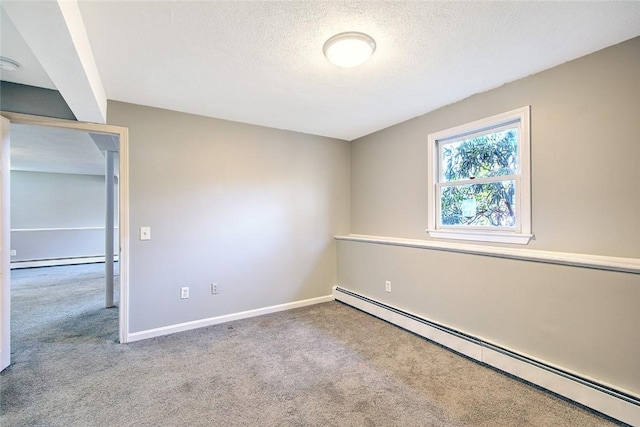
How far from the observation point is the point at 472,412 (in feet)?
5.97

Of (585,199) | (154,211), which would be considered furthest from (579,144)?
(154,211)

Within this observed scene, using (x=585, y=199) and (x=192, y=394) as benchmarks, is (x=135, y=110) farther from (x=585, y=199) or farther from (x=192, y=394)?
(x=585, y=199)

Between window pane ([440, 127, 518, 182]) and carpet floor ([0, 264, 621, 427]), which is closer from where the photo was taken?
carpet floor ([0, 264, 621, 427])

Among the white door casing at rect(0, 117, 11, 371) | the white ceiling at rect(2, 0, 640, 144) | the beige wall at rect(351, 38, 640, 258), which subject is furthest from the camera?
the white door casing at rect(0, 117, 11, 371)

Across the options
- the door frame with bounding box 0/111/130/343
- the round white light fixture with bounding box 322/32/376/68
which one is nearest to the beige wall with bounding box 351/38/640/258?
the round white light fixture with bounding box 322/32/376/68

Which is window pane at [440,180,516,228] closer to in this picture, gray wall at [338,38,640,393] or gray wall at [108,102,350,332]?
gray wall at [338,38,640,393]

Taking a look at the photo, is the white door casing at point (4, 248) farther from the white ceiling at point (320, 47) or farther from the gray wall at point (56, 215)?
the gray wall at point (56, 215)

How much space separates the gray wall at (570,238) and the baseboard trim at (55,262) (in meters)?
7.64

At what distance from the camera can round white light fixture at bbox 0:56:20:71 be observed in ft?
6.74

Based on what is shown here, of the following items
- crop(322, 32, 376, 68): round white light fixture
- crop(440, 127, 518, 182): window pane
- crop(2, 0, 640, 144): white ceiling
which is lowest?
crop(440, 127, 518, 182): window pane

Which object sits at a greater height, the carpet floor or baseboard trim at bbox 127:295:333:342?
baseboard trim at bbox 127:295:333:342

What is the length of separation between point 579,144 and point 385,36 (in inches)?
62.2

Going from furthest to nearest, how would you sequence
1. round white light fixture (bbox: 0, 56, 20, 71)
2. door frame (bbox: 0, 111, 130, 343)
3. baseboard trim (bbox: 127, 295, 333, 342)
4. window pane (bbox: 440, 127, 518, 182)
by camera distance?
baseboard trim (bbox: 127, 295, 333, 342) < door frame (bbox: 0, 111, 130, 343) < window pane (bbox: 440, 127, 518, 182) < round white light fixture (bbox: 0, 56, 20, 71)

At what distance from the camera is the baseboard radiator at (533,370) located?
69.0 inches
